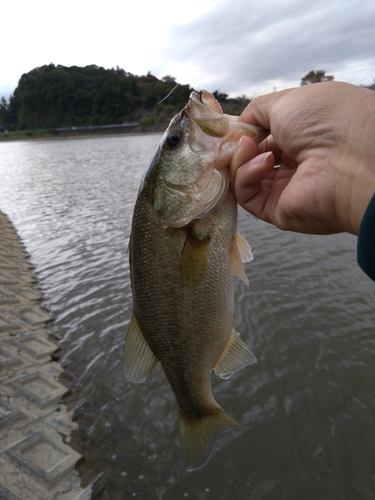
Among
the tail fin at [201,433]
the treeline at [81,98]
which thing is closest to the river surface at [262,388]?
the tail fin at [201,433]

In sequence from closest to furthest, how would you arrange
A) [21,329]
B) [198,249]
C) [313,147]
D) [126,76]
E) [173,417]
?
[313,147] → [198,249] → [173,417] → [21,329] → [126,76]

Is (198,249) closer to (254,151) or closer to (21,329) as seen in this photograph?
(254,151)

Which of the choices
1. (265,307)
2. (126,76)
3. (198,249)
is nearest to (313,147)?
(198,249)

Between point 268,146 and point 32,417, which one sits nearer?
point 268,146

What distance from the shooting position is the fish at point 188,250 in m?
2.04

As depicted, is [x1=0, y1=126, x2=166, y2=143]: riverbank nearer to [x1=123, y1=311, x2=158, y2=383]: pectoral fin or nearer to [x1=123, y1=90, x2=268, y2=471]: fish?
[x1=123, y1=90, x2=268, y2=471]: fish

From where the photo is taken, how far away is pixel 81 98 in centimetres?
11106

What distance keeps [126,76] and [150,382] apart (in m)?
Result: 126

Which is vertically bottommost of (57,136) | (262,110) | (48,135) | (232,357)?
(232,357)

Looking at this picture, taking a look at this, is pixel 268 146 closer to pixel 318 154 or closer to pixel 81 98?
pixel 318 154

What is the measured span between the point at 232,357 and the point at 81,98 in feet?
407

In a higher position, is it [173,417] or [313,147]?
[313,147]

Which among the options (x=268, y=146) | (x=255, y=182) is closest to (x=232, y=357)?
(x=255, y=182)

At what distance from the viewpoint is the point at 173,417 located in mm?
4535
